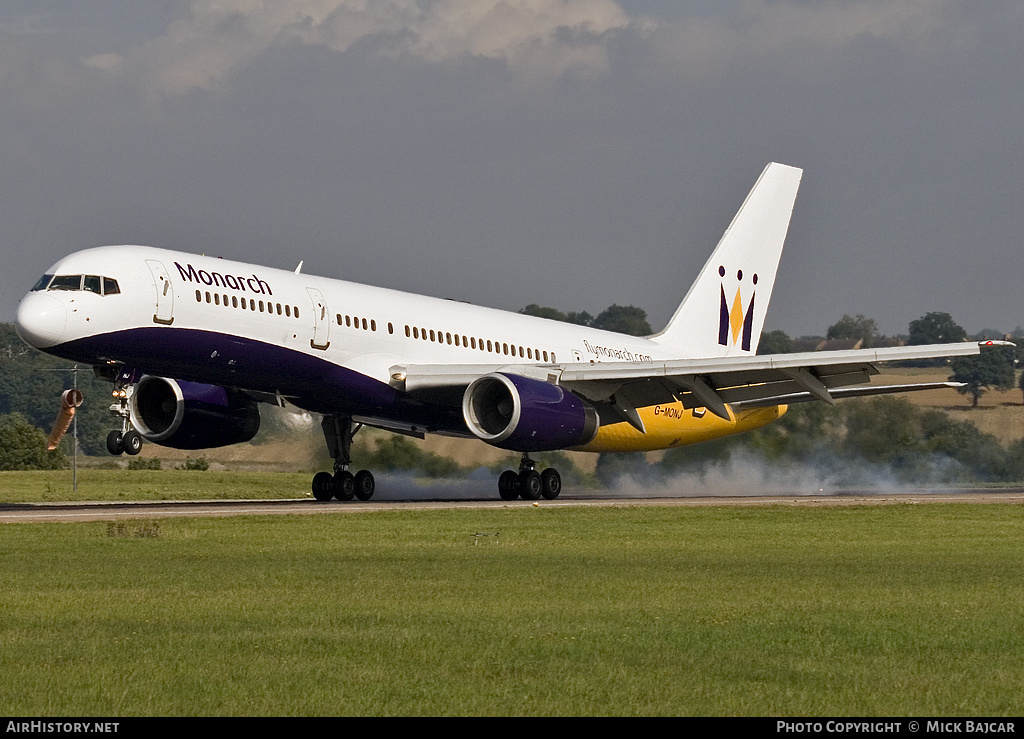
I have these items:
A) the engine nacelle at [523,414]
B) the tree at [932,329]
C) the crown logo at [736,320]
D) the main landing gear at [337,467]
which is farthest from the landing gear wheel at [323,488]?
the tree at [932,329]

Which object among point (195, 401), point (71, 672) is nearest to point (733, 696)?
point (71, 672)

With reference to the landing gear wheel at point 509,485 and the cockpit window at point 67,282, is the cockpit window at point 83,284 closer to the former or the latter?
the cockpit window at point 67,282

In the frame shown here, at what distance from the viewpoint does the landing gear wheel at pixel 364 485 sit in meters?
39.4

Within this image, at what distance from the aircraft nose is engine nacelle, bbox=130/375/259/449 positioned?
624cm

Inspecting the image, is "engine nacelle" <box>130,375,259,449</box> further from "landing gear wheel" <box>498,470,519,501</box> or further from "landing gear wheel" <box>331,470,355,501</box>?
"landing gear wheel" <box>498,470,519,501</box>

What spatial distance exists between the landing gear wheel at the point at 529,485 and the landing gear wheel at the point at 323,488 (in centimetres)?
494

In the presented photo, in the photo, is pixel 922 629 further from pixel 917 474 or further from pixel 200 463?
pixel 200 463

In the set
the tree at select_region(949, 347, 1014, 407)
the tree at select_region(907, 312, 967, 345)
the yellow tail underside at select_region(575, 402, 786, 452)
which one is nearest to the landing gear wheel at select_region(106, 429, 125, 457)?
the yellow tail underside at select_region(575, 402, 786, 452)

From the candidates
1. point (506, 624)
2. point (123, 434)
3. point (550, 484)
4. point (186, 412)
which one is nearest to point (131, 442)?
point (123, 434)

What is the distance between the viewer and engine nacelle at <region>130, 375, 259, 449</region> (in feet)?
120

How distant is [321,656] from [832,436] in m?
36.2

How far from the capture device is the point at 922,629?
44.2ft

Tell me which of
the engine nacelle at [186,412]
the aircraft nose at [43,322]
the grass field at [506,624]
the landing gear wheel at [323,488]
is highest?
the aircraft nose at [43,322]
